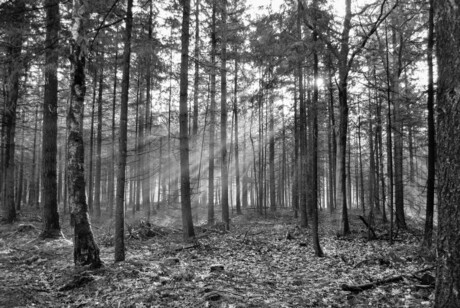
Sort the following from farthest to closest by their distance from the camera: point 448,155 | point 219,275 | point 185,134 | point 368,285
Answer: point 185,134 → point 219,275 → point 368,285 → point 448,155

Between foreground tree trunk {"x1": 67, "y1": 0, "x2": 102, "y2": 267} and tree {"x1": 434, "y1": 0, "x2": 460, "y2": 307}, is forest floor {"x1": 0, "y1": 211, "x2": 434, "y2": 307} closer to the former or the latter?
foreground tree trunk {"x1": 67, "y1": 0, "x2": 102, "y2": 267}

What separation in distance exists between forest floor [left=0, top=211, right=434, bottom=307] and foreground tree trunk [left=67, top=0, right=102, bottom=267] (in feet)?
1.59

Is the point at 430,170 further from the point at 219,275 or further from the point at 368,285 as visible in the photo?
the point at 219,275

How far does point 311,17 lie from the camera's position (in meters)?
8.40

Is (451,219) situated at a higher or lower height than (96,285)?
higher

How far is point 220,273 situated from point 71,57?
657 centimetres

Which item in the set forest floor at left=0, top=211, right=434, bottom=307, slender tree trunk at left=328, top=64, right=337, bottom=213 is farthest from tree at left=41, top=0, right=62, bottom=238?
slender tree trunk at left=328, top=64, right=337, bottom=213

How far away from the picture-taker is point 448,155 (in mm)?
3061

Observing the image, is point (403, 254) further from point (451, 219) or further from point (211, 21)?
point (211, 21)

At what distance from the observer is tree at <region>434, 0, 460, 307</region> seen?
297cm

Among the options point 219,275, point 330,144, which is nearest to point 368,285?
point 219,275

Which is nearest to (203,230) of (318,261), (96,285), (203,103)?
(318,261)

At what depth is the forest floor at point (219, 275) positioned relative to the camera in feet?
16.9

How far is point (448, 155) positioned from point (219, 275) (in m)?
5.15
